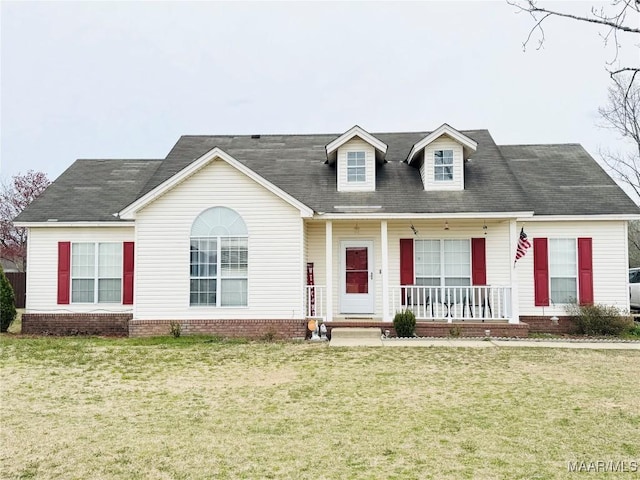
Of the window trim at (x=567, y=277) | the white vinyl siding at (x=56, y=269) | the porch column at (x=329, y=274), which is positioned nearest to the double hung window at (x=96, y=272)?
the white vinyl siding at (x=56, y=269)

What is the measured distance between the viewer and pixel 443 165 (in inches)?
580

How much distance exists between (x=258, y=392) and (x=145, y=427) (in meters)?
1.99

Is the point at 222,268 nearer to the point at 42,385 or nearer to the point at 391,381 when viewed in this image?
the point at 42,385

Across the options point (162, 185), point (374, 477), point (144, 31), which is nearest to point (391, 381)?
point (374, 477)

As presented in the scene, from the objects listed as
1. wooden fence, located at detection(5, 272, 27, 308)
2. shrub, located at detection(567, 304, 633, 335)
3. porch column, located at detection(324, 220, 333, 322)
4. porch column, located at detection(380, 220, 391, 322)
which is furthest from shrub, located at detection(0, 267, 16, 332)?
shrub, located at detection(567, 304, 633, 335)

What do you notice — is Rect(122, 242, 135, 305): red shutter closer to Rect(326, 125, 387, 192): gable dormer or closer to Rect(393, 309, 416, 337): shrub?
Rect(326, 125, 387, 192): gable dormer

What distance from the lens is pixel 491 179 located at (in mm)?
14844

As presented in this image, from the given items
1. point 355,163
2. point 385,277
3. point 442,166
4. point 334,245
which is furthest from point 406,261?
point 355,163

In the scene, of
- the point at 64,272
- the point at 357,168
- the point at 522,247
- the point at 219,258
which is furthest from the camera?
the point at 357,168

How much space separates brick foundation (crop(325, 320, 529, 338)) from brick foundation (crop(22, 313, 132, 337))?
253 inches

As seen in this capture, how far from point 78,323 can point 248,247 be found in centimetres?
598

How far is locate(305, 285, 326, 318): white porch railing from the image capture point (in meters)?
13.7

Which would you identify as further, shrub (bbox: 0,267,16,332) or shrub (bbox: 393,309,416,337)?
shrub (bbox: 0,267,16,332)

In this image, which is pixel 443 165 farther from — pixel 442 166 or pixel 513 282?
pixel 513 282
